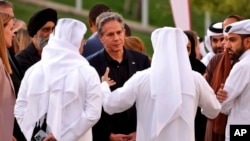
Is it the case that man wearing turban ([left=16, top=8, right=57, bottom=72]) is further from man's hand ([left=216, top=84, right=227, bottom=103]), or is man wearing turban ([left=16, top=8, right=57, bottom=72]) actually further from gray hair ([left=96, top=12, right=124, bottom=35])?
man's hand ([left=216, top=84, right=227, bottom=103])

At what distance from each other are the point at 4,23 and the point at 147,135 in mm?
1830

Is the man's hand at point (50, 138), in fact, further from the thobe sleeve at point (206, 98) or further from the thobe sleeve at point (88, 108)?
the thobe sleeve at point (206, 98)

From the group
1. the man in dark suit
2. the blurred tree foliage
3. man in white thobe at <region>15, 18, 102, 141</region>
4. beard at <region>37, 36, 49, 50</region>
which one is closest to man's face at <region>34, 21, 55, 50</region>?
beard at <region>37, 36, 49, 50</region>

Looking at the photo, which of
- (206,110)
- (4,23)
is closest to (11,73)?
(4,23)

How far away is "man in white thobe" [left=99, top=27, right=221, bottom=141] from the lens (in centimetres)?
855

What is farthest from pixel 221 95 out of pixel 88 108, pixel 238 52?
pixel 88 108

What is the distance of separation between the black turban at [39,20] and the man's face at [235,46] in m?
2.15

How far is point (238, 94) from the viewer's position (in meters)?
9.20

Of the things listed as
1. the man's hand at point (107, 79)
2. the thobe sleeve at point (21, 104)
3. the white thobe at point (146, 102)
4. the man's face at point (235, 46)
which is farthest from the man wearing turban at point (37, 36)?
the man's face at point (235, 46)

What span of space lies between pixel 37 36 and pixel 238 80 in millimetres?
2453

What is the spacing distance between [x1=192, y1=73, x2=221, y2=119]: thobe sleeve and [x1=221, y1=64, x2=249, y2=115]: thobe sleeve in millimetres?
342

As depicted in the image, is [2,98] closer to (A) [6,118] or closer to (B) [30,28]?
(A) [6,118]

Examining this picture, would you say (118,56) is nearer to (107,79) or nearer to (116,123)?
(107,79)

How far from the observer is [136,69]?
9617mm
